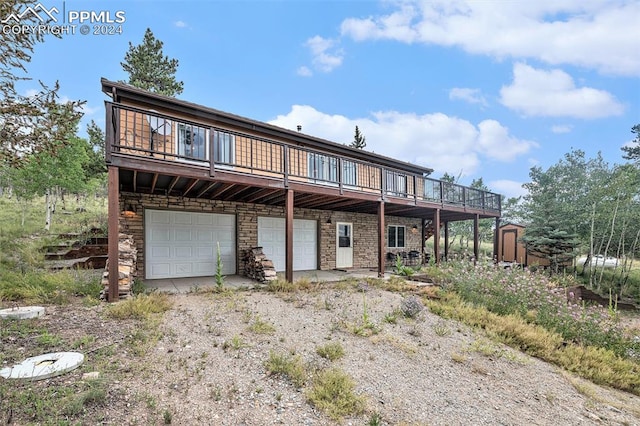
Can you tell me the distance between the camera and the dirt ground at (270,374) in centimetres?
263

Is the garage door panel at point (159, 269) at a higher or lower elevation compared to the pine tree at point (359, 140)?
lower

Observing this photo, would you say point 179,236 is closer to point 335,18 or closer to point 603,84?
point 335,18

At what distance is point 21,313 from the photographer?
14.5ft

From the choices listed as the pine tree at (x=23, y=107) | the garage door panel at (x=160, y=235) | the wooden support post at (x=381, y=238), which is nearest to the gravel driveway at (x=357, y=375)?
the pine tree at (x=23, y=107)

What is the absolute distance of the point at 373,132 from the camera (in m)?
27.3

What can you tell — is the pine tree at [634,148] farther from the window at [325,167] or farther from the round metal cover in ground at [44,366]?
the round metal cover in ground at [44,366]

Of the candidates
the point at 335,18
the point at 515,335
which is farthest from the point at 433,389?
the point at 335,18

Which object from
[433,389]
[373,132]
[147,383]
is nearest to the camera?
[147,383]

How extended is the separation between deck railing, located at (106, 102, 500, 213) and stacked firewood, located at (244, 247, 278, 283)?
7.82 ft

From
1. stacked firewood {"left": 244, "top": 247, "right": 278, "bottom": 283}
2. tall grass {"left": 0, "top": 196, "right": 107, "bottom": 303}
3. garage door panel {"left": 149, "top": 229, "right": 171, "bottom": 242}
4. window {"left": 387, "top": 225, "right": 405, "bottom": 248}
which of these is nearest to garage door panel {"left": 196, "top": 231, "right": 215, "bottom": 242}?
garage door panel {"left": 149, "top": 229, "right": 171, "bottom": 242}

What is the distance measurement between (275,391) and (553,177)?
18.9 meters

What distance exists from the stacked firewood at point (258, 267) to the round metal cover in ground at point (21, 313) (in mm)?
4443

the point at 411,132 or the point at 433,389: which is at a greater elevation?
the point at 411,132

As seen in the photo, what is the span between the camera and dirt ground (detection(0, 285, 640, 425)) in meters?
2.63
